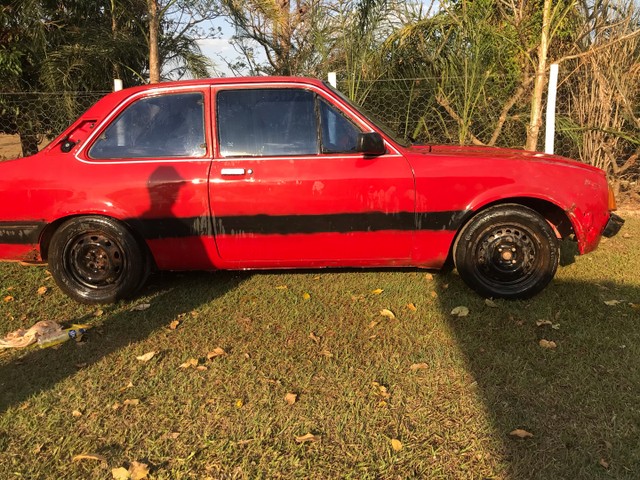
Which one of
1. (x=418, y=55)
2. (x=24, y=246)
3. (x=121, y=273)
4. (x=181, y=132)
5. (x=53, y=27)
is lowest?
(x=121, y=273)

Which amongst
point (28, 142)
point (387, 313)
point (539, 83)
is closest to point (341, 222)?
point (387, 313)

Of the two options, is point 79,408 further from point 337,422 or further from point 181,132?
point 181,132

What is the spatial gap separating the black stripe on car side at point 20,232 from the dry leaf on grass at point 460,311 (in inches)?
127

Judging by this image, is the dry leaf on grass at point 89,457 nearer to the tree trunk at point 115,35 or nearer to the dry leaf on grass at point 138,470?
the dry leaf on grass at point 138,470

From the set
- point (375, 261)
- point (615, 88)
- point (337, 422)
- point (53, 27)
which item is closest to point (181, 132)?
point (375, 261)

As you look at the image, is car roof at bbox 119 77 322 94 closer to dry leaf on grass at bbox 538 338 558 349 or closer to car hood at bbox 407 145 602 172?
car hood at bbox 407 145 602 172

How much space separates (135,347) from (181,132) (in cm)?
166

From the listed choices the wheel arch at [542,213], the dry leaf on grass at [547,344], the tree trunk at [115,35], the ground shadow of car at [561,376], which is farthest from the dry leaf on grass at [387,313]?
the tree trunk at [115,35]

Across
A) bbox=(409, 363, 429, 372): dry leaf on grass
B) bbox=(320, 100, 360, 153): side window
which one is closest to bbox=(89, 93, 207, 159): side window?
bbox=(320, 100, 360, 153): side window

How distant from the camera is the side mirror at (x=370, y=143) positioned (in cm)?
358

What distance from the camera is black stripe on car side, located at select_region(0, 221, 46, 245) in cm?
386

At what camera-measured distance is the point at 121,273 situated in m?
3.95

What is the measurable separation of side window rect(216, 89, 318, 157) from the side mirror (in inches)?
14.4

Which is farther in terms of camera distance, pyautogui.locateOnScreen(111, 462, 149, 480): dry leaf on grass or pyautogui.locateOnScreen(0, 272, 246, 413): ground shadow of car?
pyautogui.locateOnScreen(0, 272, 246, 413): ground shadow of car
